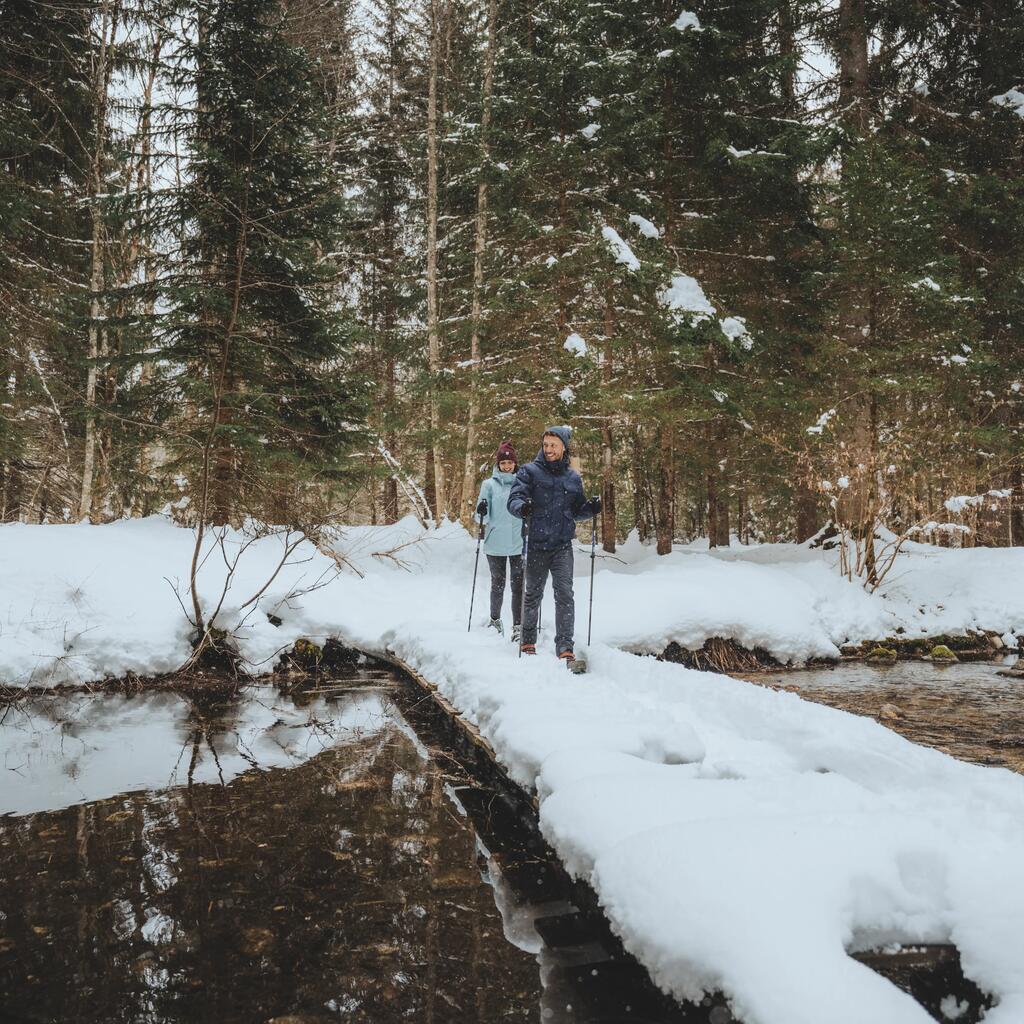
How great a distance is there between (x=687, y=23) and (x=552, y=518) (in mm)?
11074

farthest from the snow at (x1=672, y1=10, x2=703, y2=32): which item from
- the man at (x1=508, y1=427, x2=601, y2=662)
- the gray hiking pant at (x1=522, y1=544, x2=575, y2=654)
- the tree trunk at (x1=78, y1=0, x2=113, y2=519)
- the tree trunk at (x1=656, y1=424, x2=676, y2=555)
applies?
the gray hiking pant at (x1=522, y1=544, x2=575, y2=654)

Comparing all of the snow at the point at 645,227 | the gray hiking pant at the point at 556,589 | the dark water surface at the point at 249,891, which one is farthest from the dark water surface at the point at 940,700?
the snow at the point at 645,227

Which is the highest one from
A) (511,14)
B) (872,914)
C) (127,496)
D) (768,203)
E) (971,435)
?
(511,14)

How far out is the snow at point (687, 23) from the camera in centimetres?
1200

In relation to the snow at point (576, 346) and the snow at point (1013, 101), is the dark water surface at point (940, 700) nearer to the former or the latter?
the snow at point (576, 346)

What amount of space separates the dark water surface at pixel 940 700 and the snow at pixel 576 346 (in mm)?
6127

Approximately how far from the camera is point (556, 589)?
21.4 ft

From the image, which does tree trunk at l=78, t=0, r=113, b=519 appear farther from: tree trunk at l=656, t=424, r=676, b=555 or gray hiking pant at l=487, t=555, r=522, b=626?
tree trunk at l=656, t=424, r=676, b=555

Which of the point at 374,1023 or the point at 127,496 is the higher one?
the point at 127,496

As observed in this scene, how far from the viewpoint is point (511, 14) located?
1623 centimetres

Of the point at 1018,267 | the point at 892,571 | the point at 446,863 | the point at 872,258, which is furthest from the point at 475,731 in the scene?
the point at 1018,267

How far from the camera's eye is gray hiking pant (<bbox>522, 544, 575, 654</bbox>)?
6.42 meters

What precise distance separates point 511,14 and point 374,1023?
20.0 meters

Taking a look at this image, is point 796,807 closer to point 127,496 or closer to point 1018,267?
point 127,496
